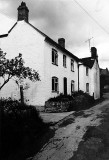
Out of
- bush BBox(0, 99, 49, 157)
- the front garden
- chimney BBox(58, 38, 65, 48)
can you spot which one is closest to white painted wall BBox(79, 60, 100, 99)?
chimney BBox(58, 38, 65, 48)

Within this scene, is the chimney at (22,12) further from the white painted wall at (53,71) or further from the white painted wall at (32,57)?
the white painted wall at (53,71)

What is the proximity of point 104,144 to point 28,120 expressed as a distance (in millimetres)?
3950

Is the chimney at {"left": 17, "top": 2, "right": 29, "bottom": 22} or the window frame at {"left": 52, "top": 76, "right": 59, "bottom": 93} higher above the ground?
the chimney at {"left": 17, "top": 2, "right": 29, "bottom": 22}

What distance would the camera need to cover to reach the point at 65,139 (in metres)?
9.29

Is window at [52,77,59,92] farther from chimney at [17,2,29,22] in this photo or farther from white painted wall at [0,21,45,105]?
chimney at [17,2,29,22]

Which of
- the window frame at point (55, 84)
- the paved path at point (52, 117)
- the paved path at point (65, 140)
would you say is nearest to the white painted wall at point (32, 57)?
the window frame at point (55, 84)

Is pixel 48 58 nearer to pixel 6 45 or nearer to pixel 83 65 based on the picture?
pixel 6 45

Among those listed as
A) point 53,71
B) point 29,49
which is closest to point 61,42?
point 53,71

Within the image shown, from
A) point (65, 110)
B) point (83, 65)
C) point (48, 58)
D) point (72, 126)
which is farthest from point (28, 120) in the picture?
point (83, 65)

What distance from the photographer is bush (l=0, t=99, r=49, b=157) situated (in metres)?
7.46

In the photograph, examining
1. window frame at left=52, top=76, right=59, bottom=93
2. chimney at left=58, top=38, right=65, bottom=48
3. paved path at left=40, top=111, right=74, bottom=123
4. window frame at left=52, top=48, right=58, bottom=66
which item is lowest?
paved path at left=40, top=111, right=74, bottom=123

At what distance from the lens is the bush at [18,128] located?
746cm

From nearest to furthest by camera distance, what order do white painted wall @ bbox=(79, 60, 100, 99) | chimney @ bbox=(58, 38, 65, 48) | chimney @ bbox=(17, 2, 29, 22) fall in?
chimney @ bbox=(17, 2, 29, 22) → chimney @ bbox=(58, 38, 65, 48) → white painted wall @ bbox=(79, 60, 100, 99)

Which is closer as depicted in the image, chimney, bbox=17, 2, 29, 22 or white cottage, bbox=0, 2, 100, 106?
white cottage, bbox=0, 2, 100, 106
